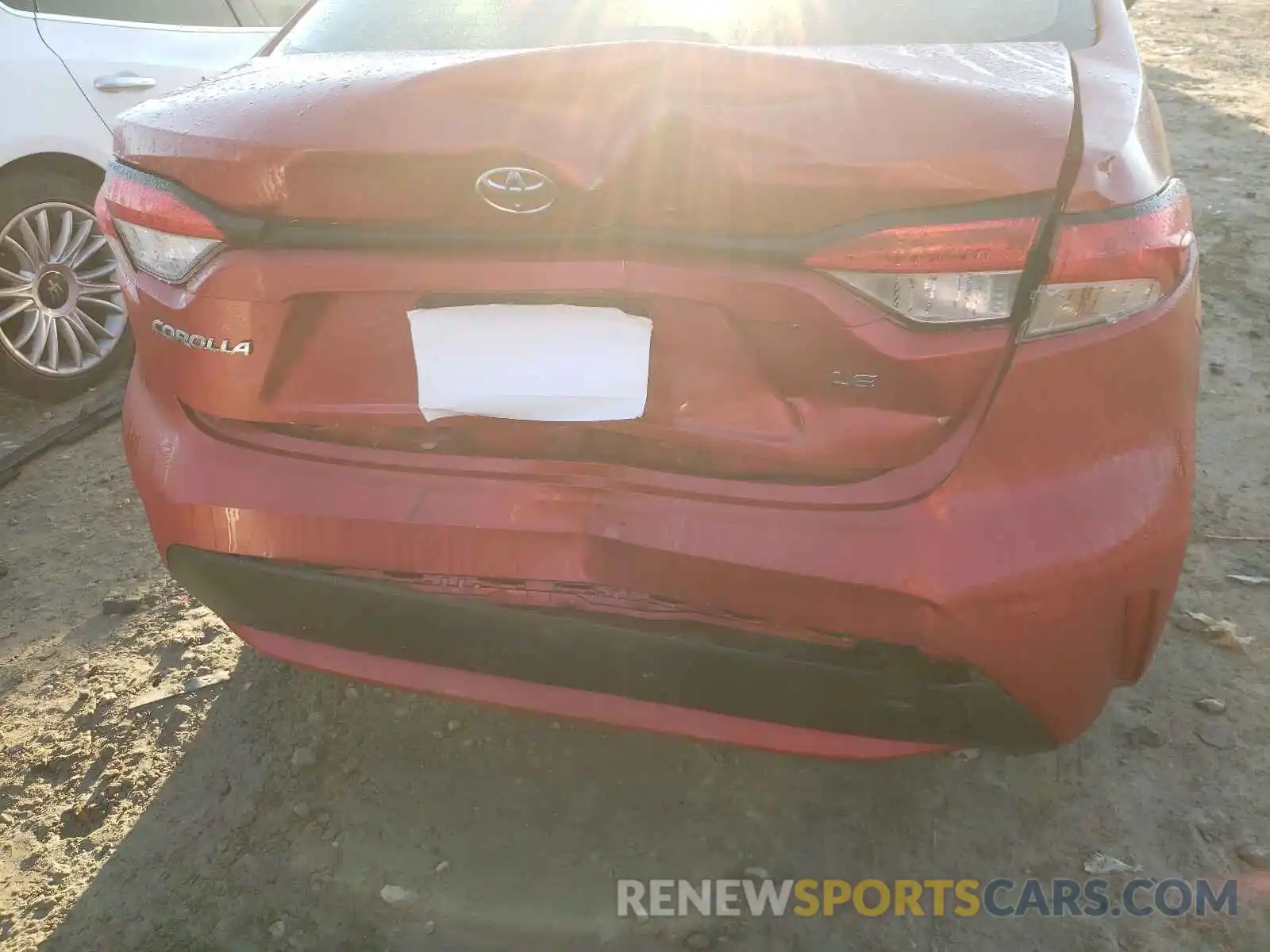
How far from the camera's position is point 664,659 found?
1.57 m

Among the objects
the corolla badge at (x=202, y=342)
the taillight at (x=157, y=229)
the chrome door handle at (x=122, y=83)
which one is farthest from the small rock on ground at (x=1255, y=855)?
the chrome door handle at (x=122, y=83)

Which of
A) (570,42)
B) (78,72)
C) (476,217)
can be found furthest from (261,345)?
(78,72)

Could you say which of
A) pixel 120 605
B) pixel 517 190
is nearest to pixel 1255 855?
pixel 517 190

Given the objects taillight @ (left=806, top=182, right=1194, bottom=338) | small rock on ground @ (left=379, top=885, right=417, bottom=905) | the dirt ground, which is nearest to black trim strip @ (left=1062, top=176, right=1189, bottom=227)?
taillight @ (left=806, top=182, right=1194, bottom=338)

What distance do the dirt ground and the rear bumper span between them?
0.55 feet

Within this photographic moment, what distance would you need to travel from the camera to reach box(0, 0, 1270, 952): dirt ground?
72.0 inches

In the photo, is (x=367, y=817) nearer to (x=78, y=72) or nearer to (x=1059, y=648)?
(x=1059, y=648)

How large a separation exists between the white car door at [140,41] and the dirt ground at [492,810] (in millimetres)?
2175

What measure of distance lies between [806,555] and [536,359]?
0.47m

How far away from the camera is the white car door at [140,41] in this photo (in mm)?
3781

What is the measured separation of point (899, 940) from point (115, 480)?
278cm

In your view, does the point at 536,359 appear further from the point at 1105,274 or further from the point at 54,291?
the point at 54,291

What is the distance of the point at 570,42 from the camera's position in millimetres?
2031

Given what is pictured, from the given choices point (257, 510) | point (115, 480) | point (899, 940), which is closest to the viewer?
point (257, 510)
